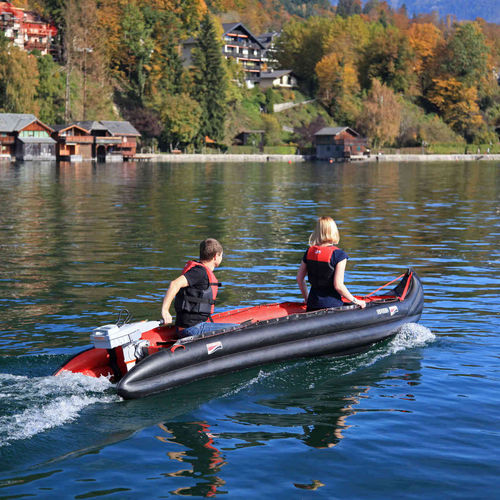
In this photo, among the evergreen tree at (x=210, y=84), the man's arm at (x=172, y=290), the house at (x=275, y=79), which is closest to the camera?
the man's arm at (x=172, y=290)

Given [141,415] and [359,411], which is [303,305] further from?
[141,415]

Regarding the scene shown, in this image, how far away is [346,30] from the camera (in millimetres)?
178375

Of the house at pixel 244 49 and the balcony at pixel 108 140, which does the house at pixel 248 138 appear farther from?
the balcony at pixel 108 140

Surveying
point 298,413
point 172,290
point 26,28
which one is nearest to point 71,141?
point 26,28

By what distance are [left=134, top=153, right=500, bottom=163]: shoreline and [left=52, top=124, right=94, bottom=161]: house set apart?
819 cm

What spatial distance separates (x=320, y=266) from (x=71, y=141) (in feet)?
316

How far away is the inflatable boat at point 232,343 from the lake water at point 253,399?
0.25 meters

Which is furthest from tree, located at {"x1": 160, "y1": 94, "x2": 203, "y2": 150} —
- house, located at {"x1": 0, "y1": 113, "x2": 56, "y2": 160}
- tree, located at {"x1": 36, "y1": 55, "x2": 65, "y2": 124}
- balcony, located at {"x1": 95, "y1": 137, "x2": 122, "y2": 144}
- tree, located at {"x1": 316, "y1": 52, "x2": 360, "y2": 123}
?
tree, located at {"x1": 316, "y1": 52, "x2": 360, "y2": 123}

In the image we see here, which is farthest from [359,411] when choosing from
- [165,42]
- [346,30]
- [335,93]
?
[346,30]

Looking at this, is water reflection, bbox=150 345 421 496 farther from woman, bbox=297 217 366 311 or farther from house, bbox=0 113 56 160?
house, bbox=0 113 56 160

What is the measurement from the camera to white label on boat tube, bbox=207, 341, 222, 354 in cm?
1102

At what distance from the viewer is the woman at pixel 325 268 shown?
12.3 m

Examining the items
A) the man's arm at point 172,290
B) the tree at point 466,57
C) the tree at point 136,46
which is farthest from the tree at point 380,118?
the man's arm at point 172,290

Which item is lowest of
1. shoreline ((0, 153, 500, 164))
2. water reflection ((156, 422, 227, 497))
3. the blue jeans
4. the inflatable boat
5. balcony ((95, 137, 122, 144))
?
water reflection ((156, 422, 227, 497))
